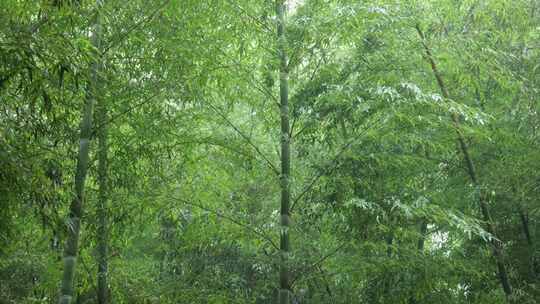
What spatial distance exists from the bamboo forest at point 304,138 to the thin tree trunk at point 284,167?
0.01 metres

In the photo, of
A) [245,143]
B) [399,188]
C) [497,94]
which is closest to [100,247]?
[245,143]

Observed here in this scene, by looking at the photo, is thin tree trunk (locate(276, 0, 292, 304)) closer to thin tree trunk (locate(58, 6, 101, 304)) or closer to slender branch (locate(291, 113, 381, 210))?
slender branch (locate(291, 113, 381, 210))

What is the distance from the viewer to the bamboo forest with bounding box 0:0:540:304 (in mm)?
4176

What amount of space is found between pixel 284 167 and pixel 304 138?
36 cm

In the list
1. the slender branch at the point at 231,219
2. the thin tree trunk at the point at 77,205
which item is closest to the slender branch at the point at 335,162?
the slender branch at the point at 231,219

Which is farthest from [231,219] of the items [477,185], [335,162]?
[477,185]

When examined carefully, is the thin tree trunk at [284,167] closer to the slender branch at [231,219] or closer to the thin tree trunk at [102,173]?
the slender branch at [231,219]

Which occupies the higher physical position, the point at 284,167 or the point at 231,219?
the point at 284,167

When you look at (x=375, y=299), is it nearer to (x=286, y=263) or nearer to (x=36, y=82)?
(x=286, y=263)

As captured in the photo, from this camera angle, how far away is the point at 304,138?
15.7 feet

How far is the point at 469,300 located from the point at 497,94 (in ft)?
6.42

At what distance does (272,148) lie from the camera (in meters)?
6.37

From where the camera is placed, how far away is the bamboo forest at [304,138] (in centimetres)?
418

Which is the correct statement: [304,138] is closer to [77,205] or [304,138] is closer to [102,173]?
[102,173]
